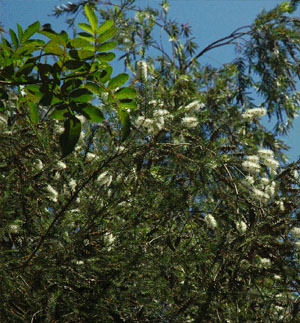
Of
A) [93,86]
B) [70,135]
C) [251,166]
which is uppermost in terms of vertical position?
[251,166]

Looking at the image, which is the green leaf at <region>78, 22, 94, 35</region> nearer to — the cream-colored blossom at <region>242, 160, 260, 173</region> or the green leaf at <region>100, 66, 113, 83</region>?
the green leaf at <region>100, 66, 113, 83</region>

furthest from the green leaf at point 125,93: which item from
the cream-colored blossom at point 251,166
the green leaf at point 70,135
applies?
the cream-colored blossom at point 251,166

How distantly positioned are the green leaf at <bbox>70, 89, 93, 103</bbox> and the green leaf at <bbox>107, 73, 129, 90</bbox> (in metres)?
0.08

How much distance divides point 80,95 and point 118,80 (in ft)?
0.30

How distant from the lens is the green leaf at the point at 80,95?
1.99 feet

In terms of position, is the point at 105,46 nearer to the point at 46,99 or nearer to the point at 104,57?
the point at 104,57

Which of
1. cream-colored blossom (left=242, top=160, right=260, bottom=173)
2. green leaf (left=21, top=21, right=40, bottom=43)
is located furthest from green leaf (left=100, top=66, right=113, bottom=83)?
cream-colored blossom (left=242, top=160, right=260, bottom=173)

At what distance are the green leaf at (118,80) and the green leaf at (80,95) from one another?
82 mm

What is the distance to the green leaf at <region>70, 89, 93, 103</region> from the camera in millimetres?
606

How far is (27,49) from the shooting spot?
62 centimetres

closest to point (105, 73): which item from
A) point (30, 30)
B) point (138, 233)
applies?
point (30, 30)

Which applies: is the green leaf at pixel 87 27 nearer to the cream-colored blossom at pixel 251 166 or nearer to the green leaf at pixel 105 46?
the green leaf at pixel 105 46

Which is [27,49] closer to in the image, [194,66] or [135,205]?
[135,205]

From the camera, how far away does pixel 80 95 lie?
61 cm
